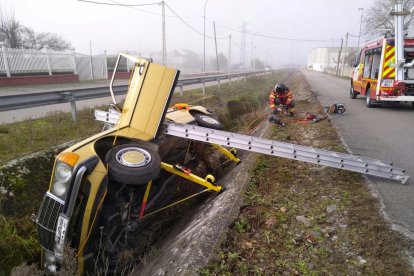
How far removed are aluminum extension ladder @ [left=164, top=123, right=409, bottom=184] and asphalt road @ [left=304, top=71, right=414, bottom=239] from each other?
17cm

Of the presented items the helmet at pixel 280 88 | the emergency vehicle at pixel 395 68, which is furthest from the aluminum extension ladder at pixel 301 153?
the emergency vehicle at pixel 395 68

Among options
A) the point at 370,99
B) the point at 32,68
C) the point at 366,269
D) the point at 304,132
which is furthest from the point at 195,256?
the point at 32,68

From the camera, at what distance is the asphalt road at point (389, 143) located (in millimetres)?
3567

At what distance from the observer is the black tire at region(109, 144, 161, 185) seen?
3.23m

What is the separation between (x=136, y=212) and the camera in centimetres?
375

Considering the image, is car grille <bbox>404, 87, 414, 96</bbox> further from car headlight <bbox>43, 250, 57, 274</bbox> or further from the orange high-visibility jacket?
car headlight <bbox>43, 250, 57, 274</bbox>

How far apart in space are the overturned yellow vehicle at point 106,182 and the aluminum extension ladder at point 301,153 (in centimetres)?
59

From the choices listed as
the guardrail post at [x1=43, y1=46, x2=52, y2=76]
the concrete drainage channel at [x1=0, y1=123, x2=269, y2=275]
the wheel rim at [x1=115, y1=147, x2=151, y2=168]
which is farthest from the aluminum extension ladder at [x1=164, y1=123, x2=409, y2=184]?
the guardrail post at [x1=43, y1=46, x2=52, y2=76]

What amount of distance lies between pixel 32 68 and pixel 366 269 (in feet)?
76.0

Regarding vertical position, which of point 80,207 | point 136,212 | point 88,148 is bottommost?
point 136,212

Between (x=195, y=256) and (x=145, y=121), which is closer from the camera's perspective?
(x=195, y=256)

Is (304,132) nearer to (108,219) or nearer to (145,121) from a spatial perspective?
(145,121)

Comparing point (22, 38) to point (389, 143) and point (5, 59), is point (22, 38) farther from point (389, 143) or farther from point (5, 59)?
point (389, 143)

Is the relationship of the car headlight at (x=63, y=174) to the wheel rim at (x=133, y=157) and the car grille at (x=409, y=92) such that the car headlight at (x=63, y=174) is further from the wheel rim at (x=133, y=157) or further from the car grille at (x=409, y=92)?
the car grille at (x=409, y=92)
